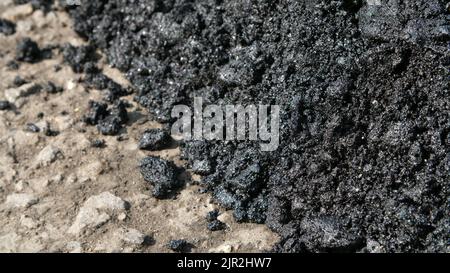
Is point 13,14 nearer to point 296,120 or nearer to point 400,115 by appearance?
point 296,120

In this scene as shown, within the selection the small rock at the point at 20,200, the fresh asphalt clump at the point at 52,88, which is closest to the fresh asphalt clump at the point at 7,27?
the fresh asphalt clump at the point at 52,88

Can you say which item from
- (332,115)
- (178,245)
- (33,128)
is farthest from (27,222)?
(332,115)

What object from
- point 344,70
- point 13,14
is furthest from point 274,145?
point 13,14

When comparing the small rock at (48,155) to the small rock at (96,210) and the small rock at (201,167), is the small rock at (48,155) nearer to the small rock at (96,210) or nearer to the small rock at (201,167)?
the small rock at (96,210)

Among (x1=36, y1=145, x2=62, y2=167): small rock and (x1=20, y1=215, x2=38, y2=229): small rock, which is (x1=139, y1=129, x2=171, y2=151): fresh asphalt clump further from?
(x1=20, y1=215, x2=38, y2=229): small rock

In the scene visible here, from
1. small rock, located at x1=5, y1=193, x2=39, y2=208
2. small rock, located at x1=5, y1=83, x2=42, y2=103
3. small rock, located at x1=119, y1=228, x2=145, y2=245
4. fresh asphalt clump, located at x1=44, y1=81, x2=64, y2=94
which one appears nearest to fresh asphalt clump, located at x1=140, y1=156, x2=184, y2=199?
small rock, located at x1=119, y1=228, x2=145, y2=245
